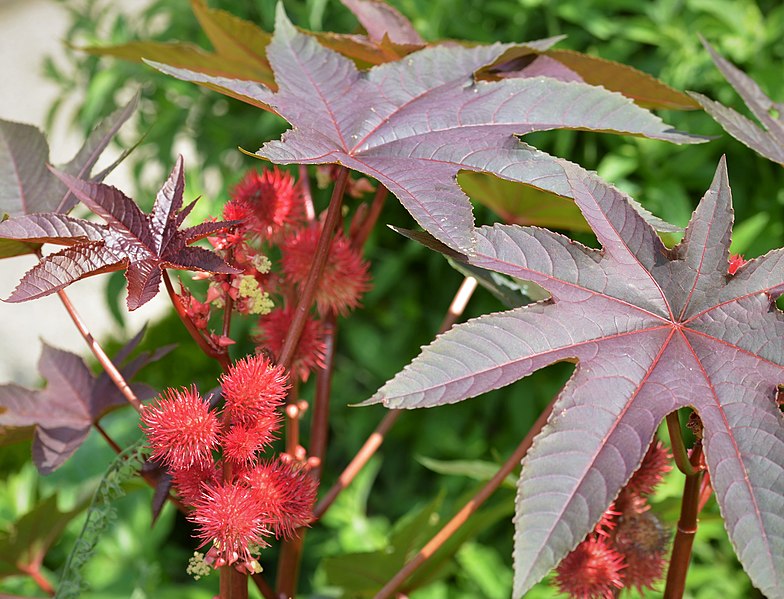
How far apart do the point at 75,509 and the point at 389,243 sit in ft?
3.61

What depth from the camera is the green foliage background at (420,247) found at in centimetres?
163

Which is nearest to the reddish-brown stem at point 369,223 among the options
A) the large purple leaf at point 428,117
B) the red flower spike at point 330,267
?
the red flower spike at point 330,267

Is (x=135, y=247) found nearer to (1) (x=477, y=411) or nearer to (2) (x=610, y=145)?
(2) (x=610, y=145)

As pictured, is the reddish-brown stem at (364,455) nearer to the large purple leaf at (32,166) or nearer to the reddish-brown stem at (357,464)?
the reddish-brown stem at (357,464)

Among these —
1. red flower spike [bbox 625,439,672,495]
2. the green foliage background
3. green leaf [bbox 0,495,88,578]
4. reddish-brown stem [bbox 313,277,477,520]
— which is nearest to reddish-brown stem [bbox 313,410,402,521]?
reddish-brown stem [bbox 313,277,477,520]

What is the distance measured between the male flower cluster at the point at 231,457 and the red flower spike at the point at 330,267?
17 cm

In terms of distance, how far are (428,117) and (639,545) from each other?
1.28ft

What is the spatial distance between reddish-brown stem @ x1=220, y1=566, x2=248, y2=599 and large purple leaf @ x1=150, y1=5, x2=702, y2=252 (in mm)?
279

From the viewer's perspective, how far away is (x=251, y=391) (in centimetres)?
57

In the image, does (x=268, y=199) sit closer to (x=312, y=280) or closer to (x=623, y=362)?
(x=312, y=280)

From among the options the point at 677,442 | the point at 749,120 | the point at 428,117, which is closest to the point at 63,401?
the point at 428,117

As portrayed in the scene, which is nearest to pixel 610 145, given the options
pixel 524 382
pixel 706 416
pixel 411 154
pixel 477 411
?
pixel 524 382

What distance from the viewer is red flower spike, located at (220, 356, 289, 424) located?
57 centimetres

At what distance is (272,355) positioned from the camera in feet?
2.18
